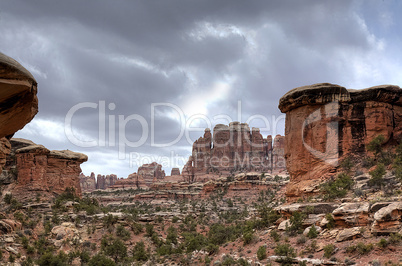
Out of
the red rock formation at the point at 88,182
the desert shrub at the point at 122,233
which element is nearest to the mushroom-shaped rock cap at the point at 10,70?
the desert shrub at the point at 122,233

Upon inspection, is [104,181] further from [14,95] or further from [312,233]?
[14,95]

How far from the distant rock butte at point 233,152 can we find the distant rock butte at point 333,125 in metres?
83.4

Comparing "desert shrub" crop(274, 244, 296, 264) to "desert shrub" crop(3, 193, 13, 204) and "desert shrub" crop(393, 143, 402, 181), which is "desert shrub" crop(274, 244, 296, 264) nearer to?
"desert shrub" crop(393, 143, 402, 181)

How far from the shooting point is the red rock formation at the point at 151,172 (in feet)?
459

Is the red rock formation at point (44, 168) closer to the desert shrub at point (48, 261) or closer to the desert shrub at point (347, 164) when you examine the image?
the desert shrub at point (48, 261)

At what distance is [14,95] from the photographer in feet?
16.5

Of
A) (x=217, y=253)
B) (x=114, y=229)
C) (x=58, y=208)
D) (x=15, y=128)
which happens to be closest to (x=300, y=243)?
(x=217, y=253)

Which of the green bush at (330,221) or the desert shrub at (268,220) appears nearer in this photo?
the green bush at (330,221)

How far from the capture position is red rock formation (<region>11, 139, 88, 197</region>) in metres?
37.4

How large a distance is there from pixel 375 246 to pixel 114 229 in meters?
26.9

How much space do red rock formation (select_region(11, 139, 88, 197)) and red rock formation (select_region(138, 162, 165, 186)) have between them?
93183mm

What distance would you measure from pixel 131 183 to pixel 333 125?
106m

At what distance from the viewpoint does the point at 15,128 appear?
5.94 metres

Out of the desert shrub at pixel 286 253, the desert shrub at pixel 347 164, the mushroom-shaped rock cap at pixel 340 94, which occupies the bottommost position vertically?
the desert shrub at pixel 286 253
